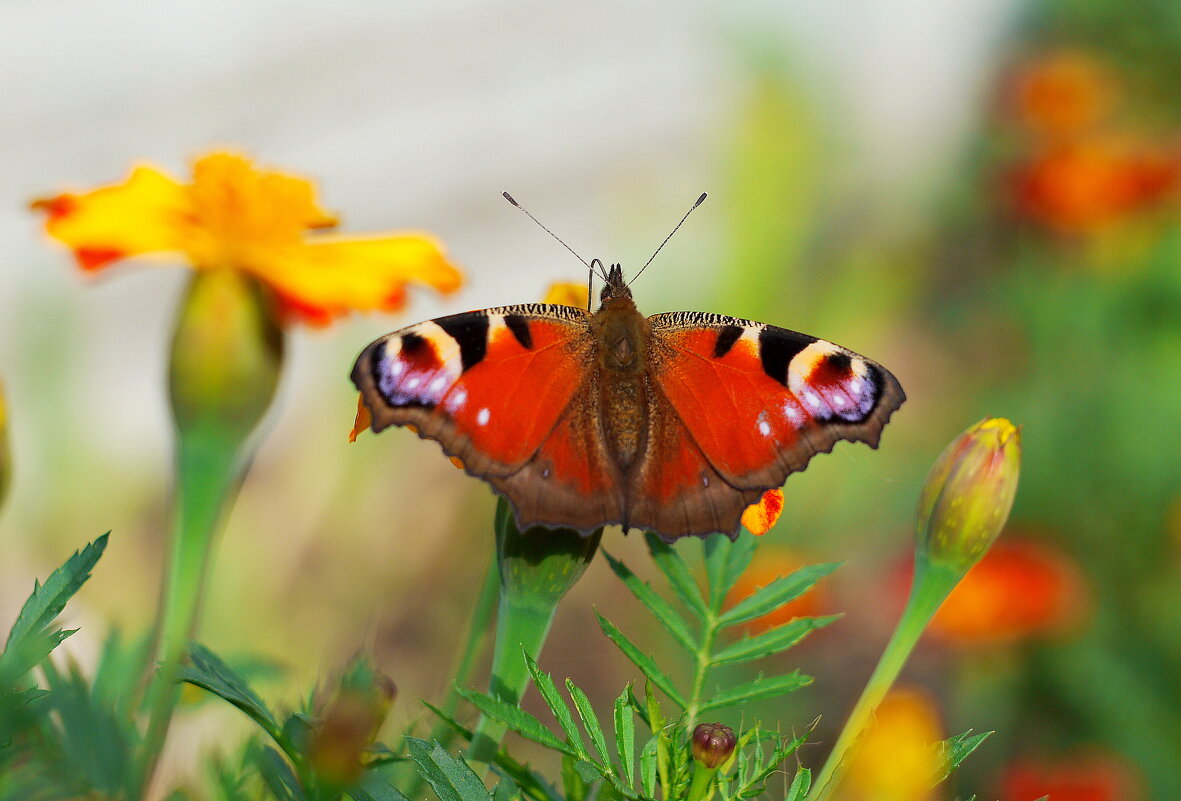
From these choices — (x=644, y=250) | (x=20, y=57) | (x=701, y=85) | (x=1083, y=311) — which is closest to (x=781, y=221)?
(x=644, y=250)

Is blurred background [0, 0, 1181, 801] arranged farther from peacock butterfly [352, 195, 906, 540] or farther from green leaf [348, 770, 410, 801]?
green leaf [348, 770, 410, 801]

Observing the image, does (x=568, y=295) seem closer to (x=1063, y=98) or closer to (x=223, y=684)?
(x=223, y=684)

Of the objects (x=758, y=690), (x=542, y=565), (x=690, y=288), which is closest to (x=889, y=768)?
(x=758, y=690)

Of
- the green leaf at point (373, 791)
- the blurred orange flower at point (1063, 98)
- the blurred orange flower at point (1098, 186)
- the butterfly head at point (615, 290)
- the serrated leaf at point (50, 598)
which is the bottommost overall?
the blurred orange flower at point (1098, 186)

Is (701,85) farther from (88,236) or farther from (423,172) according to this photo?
(88,236)

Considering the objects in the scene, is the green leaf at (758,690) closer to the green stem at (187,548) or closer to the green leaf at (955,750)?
the green leaf at (955,750)

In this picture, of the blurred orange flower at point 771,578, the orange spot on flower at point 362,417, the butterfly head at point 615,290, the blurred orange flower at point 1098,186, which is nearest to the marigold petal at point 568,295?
the butterfly head at point 615,290
